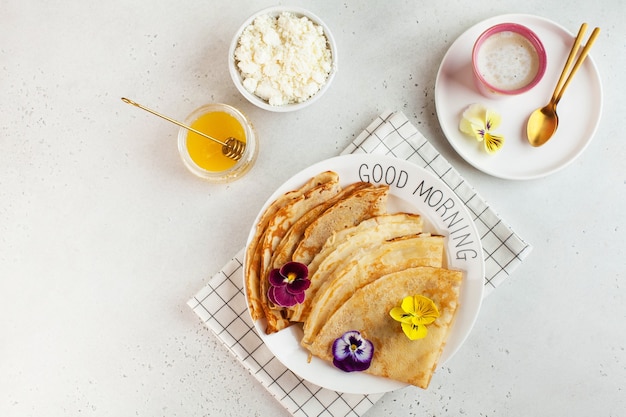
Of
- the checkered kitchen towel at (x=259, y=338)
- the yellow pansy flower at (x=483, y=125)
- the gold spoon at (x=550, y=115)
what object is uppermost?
the gold spoon at (x=550, y=115)

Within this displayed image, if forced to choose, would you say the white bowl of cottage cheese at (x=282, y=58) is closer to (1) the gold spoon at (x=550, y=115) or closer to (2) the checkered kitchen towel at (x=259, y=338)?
(2) the checkered kitchen towel at (x=259, y=338)

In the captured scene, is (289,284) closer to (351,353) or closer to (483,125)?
(351,353)

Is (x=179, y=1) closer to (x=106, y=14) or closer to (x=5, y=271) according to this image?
(x=106, y=14)

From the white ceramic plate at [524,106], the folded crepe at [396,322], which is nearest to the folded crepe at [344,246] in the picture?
the folded crepe at [396,322]

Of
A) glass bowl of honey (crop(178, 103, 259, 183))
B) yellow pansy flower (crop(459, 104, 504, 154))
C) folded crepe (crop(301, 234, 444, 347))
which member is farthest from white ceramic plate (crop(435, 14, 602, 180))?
glass bowl of honey (crop(178, 103, 259, 183))

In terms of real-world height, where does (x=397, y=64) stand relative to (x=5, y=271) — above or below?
above

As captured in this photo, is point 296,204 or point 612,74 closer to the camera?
point 296,204

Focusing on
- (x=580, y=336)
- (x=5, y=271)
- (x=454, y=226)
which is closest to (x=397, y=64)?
(x=454, y=226)
